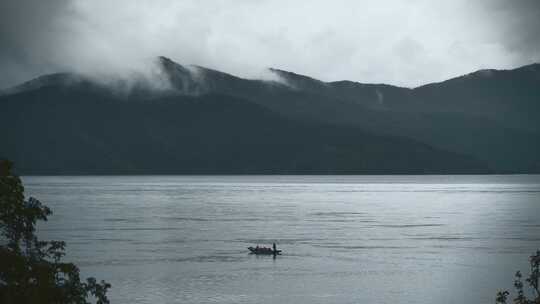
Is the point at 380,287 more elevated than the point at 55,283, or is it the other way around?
the point at 55,283

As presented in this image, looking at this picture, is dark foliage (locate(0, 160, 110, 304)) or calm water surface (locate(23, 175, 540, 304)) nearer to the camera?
dark foliage (locate(0, 160, 110, 304))

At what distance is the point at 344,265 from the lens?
298 ft

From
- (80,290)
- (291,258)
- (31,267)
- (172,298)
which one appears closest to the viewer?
(31,267)

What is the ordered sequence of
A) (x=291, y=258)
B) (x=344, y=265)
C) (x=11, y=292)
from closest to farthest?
(x=11, y=292)
(x=344, y=265)
(x=291, y=258)

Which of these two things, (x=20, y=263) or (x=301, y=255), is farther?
(x=301, y=255)

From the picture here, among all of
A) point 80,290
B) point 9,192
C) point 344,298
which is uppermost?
point 9,192

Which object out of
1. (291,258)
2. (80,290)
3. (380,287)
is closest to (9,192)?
(80,290)

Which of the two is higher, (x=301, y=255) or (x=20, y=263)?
(x=20, y=263)

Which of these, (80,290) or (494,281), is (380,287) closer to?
(494,281)

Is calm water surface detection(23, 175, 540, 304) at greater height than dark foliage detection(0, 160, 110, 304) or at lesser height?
lesser

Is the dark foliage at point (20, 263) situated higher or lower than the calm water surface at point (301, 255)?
higher

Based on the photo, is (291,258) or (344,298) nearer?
(344,298)

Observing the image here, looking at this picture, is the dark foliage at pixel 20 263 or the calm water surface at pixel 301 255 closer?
the dark foliage at pixel 20 263

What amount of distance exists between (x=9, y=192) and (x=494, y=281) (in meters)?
62.6
